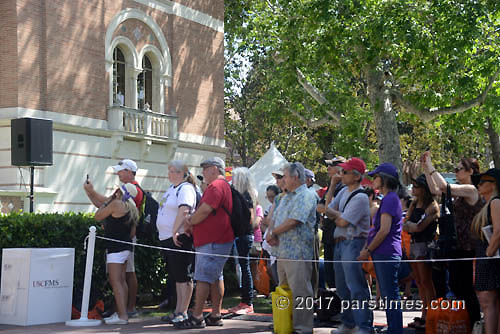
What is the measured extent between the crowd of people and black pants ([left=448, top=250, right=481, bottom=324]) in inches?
0.4

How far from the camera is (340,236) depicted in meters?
8.23

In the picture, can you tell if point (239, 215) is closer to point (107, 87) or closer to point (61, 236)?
point (61, 236)

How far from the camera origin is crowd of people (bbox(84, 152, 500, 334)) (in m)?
7.59

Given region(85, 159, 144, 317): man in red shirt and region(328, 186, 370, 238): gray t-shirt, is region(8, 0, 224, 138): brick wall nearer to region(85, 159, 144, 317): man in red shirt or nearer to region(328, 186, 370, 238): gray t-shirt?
region(85, 159, 144, 317): man in red shirt

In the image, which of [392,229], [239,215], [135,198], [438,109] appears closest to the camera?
[392,229]

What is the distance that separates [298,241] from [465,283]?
1946mm

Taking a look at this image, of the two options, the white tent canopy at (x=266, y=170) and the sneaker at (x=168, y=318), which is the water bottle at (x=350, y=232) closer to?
the sneaker at (x=168, y=318)

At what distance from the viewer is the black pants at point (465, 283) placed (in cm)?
785

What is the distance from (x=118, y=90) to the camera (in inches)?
897

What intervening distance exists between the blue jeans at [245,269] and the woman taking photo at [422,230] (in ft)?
8.21

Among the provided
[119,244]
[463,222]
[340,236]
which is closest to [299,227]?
[340,236]

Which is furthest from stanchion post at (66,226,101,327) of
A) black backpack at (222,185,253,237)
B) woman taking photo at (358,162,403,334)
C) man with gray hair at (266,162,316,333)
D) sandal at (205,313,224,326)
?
woman taking photo at (358,162,403,334)

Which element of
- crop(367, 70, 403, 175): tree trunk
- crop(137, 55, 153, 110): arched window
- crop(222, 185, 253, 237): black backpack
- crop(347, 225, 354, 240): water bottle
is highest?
crop(137, 55, 153, 110): arched window

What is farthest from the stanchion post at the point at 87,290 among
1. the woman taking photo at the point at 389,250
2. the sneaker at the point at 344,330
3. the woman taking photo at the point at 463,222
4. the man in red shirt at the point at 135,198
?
the woman taking photo at the point at 463,222
